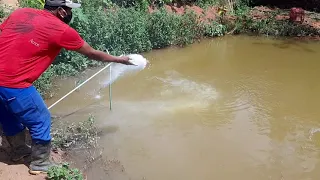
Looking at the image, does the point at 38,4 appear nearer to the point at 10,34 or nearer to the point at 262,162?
the point at 10,34

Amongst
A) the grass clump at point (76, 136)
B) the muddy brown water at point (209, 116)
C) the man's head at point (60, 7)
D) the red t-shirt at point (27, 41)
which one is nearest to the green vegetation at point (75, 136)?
the grass clump at point (76, 136)

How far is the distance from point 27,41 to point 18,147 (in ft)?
4.24

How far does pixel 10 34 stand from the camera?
11.1 feet

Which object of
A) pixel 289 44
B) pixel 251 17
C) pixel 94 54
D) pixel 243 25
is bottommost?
pixel 289 44

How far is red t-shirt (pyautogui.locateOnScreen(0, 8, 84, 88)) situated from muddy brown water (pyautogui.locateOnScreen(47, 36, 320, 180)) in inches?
64.8

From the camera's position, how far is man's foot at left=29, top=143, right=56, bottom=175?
12.5 ft

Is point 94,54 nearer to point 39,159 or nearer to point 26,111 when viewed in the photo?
point 26,111

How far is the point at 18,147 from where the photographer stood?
4098mm

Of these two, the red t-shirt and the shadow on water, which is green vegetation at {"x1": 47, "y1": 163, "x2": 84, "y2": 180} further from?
the shadow on water

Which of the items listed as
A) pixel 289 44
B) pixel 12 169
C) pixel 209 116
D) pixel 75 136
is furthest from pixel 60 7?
pixel 289 44

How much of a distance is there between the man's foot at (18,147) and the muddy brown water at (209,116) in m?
0.81

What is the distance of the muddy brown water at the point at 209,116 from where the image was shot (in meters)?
4.94

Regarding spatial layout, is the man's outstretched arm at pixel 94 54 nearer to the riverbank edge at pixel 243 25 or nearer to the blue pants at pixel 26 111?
the blue pants at pixel 26 111

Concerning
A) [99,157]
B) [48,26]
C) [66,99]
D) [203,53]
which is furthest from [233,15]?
[48,26]
